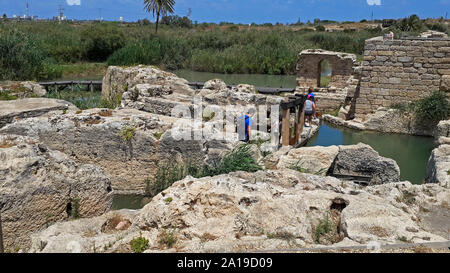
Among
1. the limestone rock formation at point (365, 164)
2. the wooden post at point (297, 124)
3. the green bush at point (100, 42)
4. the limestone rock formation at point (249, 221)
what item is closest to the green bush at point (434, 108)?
the wooden post at point (297, 124)

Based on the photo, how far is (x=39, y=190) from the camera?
5289 mm

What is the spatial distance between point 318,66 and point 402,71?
7434 millimetres

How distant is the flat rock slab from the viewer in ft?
29.2

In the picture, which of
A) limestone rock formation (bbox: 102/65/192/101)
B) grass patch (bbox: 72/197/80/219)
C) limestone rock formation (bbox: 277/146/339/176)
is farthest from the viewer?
limestone rock formation (bbox: 102/65/192/101)

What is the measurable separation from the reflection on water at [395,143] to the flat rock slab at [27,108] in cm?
710

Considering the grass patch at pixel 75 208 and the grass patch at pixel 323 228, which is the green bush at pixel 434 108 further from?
the grass patch at pixel 75 208

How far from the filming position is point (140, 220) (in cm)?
435

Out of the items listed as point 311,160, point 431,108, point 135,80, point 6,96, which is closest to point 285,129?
point 311,160

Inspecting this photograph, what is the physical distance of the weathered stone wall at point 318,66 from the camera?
20016 millimetres

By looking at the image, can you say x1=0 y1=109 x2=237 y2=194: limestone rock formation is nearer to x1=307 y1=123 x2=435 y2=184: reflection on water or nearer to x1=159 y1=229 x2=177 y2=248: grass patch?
x1=159 y1=229 x2=177 y2=248: grass patch

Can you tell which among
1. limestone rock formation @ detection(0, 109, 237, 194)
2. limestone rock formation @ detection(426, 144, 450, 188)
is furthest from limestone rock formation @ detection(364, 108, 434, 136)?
limestone rock formation @ detection(0, 109, 237, 194)

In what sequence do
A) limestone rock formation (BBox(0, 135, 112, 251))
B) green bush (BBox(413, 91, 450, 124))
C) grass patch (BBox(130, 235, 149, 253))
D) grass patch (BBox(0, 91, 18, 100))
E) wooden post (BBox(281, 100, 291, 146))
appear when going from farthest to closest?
green bush (BBox(413, 91, 450, 124)) → grass patch (BBox(0, 91, 18, 100)) → wooden post (BBox(281, 100, 291, 146)) → limestone rock formation (BBox(0, 135, 112, 251)) → grass patch (BBox(130, 235, 149, 253))

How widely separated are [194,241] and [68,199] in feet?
8.36

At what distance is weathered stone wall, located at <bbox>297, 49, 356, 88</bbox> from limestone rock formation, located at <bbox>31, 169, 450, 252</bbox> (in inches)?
625
